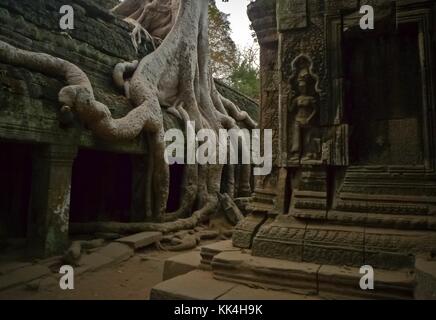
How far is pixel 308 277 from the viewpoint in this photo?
2469 mm

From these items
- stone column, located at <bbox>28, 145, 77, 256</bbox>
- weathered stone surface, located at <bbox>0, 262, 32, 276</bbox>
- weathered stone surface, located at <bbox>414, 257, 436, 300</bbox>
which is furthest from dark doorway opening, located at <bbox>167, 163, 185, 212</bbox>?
weathered stone surface, located at <bbox>414, 257, 436, 300</bbox>

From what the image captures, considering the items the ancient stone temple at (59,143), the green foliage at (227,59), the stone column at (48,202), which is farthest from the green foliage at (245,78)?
the stone column at (48,202)

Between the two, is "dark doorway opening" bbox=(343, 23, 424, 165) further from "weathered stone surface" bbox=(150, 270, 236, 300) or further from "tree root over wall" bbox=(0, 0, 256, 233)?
"tree root over wall" bbox=(0, 0, 256, 233)

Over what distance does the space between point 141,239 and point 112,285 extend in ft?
4.88

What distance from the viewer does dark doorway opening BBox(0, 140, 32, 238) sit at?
5137 millimetres

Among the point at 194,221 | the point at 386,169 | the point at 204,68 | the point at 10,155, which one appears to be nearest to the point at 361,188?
the point at 386,169

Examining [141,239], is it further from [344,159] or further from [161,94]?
[344,159]

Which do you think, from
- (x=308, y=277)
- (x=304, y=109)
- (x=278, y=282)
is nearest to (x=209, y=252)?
(x=278, y=282)

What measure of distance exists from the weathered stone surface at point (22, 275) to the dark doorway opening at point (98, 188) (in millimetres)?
A: 2406

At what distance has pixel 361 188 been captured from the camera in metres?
2.86

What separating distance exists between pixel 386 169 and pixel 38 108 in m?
4.04

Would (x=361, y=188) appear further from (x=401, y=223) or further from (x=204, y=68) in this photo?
(x=204, y=68)

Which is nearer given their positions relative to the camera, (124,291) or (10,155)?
(124,291)

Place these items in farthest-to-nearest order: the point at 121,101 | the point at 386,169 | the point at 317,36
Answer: the point at 121,101 < the point at 317,36 < the point at 386,169
